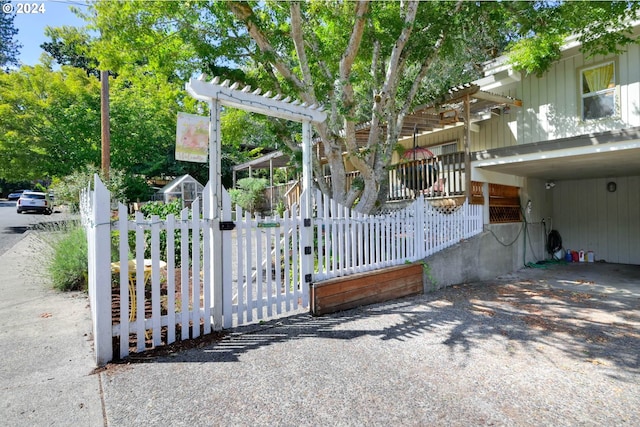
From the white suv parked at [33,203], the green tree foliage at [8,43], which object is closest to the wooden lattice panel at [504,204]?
the white suv parked at [33,203]

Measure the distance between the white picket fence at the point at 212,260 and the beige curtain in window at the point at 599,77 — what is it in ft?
15.6

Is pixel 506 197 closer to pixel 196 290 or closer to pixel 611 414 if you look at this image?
pixel 611 414

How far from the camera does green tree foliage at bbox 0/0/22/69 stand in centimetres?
2849

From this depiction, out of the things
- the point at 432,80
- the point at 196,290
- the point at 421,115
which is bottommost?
the point at 196,290

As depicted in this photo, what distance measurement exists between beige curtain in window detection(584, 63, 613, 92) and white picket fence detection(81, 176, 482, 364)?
Answer: 4755mm

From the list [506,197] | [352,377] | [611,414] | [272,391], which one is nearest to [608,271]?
[506,197]

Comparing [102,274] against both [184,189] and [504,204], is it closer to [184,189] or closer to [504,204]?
[504,204]

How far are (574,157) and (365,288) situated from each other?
536 centimetres

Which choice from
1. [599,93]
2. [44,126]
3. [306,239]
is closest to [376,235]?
[306,239]

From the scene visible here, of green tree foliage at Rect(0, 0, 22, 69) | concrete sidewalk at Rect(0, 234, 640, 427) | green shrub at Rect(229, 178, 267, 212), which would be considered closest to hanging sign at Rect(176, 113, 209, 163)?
concrete sidewalk at Rect(0, 234, 640, 427)

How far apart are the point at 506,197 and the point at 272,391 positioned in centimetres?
877

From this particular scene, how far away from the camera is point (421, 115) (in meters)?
8.88

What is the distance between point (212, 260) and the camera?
147 inches

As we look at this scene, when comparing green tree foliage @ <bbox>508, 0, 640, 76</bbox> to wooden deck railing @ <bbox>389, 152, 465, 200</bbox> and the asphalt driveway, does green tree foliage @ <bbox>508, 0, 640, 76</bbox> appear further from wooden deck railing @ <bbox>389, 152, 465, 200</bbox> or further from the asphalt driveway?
the asphalt driveway
